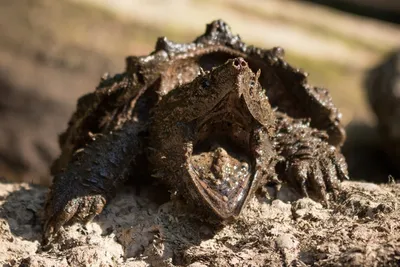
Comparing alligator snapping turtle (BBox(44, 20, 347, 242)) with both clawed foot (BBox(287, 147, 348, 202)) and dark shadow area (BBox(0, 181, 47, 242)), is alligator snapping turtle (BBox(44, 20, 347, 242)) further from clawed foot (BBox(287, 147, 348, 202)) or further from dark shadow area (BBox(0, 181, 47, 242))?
dark shadow area (BBox(0, 181, 47, 242))

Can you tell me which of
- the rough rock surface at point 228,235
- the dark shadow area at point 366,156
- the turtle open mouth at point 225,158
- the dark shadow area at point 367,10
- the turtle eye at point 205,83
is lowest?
the rough rock surface at point 228,235

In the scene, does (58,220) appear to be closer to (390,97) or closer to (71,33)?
(390,97)

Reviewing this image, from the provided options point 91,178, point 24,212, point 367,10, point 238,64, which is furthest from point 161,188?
point 367,10

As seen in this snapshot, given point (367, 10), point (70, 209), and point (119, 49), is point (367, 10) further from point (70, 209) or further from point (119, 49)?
point (70, 209)

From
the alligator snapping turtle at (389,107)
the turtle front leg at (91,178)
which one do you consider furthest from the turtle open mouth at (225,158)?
the alligator snapping turtle at (389,107)

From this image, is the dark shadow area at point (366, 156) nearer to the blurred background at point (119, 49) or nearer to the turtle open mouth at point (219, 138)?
the blurred background at point (119, 49)

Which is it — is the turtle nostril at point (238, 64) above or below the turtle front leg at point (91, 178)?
above

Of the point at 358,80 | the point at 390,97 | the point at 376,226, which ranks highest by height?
the point at 358,80

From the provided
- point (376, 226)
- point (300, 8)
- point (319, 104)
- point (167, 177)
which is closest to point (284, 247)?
point (376, 226)

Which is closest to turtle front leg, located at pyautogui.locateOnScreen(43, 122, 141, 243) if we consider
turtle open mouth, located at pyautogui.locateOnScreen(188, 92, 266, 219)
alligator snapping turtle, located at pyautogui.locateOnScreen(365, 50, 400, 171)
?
turtle open mouth, located at pyautogui.locateOnScreen(188, 92, 266, 219)
